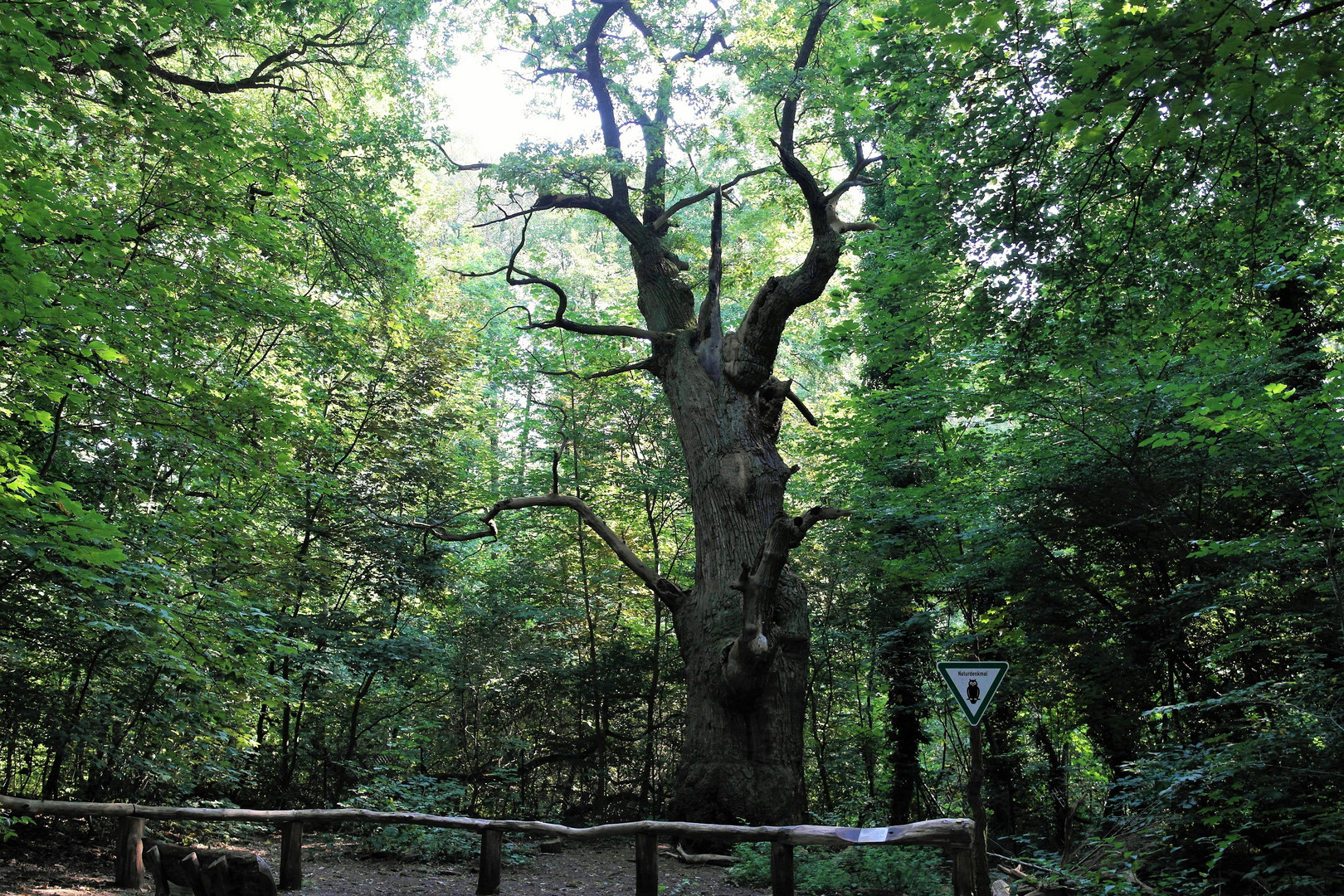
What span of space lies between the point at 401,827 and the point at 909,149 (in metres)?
7.81

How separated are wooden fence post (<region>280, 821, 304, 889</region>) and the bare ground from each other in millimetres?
140

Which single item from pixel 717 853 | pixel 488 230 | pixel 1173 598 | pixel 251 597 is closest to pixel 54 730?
pixel 251 597

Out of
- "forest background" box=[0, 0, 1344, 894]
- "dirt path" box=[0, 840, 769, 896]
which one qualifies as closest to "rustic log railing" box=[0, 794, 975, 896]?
"dirt path" box=[0, 840, 769, 896]

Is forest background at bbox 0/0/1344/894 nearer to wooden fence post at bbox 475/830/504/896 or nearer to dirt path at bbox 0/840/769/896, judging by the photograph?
dirt path at bbox 0/840/769/896

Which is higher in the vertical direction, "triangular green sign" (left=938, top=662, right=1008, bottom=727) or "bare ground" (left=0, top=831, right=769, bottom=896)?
"triangular green sign" (left=938, top=662, right=1008, bottom=727)

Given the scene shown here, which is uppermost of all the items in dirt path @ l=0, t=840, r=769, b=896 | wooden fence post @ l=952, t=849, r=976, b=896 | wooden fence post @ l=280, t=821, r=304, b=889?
wooden fence post @ l=952, t=849, r=976, b=896

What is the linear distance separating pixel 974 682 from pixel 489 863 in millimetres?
3717

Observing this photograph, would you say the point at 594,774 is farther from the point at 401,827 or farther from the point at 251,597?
the point at 251,597

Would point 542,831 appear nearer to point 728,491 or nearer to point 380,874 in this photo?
point 380,874

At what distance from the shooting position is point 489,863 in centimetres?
592

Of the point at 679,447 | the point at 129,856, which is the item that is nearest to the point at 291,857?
the point at 129,856

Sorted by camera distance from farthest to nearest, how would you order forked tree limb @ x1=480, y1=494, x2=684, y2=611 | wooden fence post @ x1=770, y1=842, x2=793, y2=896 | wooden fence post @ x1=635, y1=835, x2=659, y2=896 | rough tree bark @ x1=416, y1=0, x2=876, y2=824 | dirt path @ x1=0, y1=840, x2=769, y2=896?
forked tree limb @ x1=480, y1=494, x2=684, y2=611, rough tree bark @ x1=416, y1=0, x2=876, y2=824, dirt path @ x1=0, y1=840, x2=769, y2=896, wooden fence post @ x1=635, y1=835, x2=659, y2=896, wooden fence post @ x1=770, y1=842, x2=793, y2=896

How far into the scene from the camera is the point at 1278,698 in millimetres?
A: 4797

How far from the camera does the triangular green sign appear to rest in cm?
484
